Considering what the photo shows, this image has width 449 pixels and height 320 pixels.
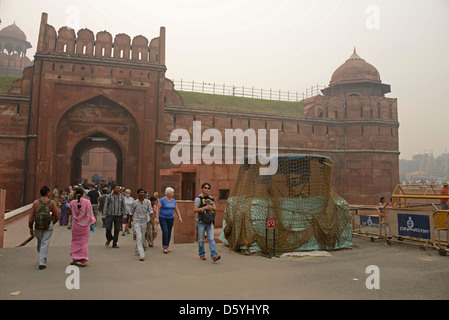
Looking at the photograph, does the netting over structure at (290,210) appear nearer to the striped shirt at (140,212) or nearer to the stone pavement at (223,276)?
the stone pavement at (223,276)

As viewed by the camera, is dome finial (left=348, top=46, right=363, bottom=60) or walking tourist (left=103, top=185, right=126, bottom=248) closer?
walking tourist (left=103, top=185, right=126, bottom=248)

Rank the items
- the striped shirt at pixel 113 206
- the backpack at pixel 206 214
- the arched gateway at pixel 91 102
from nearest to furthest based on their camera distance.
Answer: the backpack at pixel 206 214
the striped shirt at pixel 113 206
the arched gateway at pixel 91 102

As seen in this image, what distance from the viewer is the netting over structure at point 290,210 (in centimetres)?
727

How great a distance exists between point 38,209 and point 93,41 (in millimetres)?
16566

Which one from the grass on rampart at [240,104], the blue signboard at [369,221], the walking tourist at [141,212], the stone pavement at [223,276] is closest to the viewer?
the stone pavement at [223,276]

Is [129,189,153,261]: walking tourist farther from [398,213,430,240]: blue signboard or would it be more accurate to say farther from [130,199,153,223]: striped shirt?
[398,213,430,240]: blue signboard

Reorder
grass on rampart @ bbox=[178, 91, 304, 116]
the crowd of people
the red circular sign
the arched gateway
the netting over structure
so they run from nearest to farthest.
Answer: the crowd of people, the red circular sign, the netting over structure, the arched gateway, grass on rampart @ bbox=[178, 91, 304, 116]

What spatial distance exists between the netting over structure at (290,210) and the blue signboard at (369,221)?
2257 mm

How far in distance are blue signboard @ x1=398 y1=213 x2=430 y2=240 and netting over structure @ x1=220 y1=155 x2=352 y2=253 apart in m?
1.42

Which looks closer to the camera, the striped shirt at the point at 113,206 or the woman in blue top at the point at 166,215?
the woman in blue top at the point at 166,215

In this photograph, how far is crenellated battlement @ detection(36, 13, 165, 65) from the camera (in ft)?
61.5

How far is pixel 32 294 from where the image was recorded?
13.4ft

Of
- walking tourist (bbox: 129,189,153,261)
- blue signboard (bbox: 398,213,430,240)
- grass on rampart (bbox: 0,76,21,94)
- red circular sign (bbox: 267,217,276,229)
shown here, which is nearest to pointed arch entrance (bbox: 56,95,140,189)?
grass on rampart (bbox: 0,76,21,94)

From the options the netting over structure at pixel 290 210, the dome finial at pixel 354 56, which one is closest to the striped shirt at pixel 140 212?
the netting over structure at pixel 290 210
